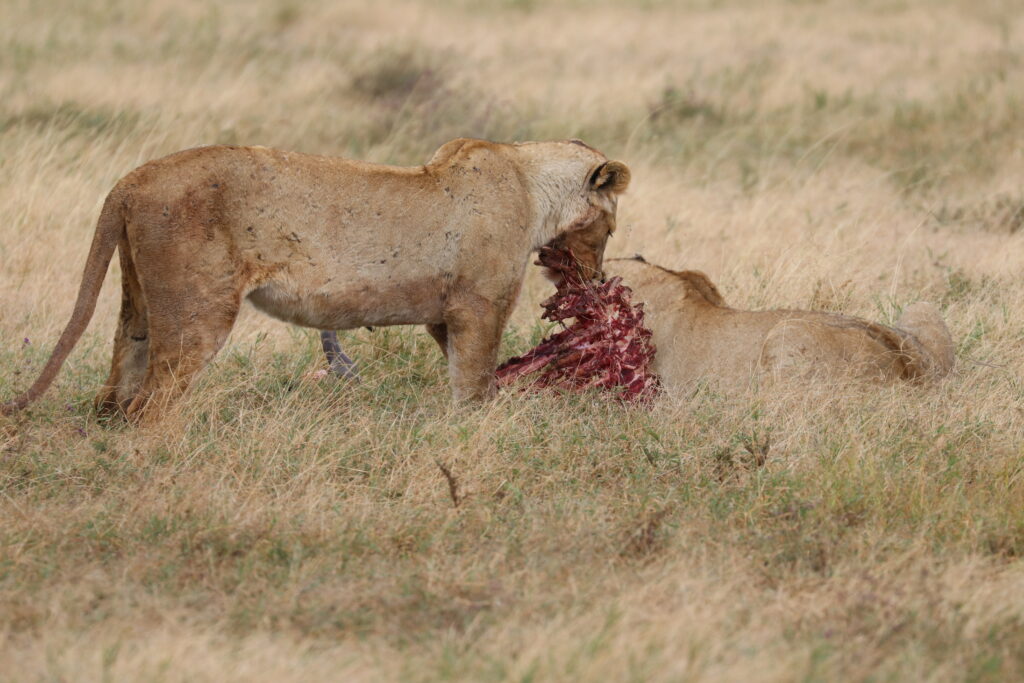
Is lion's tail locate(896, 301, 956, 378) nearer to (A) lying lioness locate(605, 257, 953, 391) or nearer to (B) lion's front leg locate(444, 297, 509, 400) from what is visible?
(A) lying lioness locate(605, 257, 953, 391)

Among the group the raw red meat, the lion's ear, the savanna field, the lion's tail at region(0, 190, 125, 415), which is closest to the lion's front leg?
the savanna field

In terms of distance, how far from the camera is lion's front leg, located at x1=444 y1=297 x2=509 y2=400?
560 centimetres

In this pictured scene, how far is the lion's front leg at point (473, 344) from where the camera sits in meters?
5.60

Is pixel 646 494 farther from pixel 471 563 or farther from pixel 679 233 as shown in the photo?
pixel 679 233

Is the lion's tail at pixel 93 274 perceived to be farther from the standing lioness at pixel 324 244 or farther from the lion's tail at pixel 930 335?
the lion's tail at pixel 930 335

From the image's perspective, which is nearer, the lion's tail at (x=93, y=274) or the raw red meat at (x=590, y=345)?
the lion's tail at (x=93, y=274)

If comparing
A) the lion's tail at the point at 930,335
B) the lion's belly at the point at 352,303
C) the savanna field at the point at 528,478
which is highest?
the lion's belly at the point at 352,303

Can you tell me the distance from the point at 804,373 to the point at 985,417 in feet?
2.41

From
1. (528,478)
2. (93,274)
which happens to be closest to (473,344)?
(528,478)

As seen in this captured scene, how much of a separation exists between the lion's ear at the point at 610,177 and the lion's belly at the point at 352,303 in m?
0.92

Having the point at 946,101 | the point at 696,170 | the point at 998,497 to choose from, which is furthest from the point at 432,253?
the point at 946,101

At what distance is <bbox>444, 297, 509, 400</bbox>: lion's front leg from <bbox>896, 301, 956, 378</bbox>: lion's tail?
6.16 feet

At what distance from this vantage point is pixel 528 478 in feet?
16.7

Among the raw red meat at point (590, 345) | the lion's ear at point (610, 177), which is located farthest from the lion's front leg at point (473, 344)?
the lion's ear at point (610, 177)
